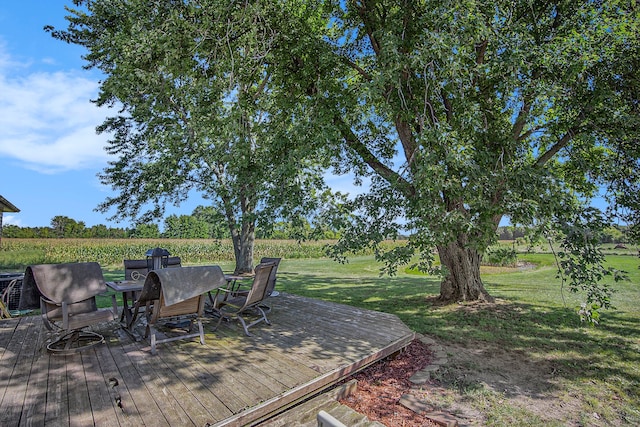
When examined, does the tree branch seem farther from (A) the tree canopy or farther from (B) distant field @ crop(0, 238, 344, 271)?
(B) distant field @ crop(0, 238, 344, 271)

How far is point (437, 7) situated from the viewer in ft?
19.3

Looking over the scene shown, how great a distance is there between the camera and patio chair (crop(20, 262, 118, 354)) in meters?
3.86

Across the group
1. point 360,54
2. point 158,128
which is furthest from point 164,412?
point 158,128

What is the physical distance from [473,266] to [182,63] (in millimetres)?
8252

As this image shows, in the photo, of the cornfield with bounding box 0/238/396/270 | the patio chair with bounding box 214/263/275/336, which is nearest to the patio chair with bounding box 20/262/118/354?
the patio chair with bounding box 214/263/275/336

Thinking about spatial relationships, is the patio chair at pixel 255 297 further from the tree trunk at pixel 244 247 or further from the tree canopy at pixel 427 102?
the tree trunk at pixel 244 247

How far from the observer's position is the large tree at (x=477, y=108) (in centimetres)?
505

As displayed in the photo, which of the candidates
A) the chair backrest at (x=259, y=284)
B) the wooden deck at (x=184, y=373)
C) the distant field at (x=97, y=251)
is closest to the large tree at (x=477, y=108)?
the chair backrest at (x=259, y=284)

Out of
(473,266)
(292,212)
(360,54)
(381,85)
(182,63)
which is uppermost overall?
(360,54)

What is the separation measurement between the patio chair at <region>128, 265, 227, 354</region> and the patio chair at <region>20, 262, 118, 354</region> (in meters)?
0.59

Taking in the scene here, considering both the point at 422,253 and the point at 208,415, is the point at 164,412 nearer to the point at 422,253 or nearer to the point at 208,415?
the point at 208,415

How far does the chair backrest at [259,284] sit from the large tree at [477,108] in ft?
6.33

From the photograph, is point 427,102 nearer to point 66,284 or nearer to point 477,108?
point 477,108

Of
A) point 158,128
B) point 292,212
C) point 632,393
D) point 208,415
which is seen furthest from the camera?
point 158,128
